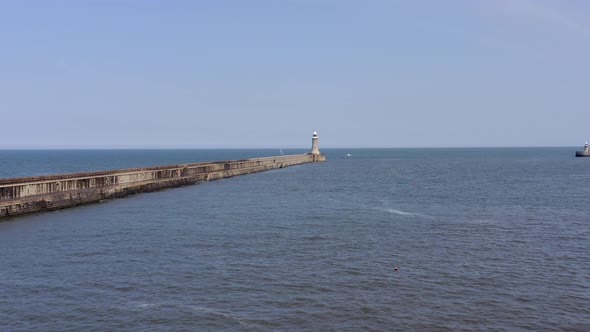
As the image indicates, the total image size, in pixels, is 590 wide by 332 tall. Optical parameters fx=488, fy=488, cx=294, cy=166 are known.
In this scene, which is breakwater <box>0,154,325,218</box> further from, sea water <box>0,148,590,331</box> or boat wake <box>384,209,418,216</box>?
boat wake <box>384,209,418,216</box>

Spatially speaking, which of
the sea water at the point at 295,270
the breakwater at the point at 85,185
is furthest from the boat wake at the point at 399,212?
the breakwater at the point at 85,185

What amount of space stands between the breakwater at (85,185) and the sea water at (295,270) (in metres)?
2.39

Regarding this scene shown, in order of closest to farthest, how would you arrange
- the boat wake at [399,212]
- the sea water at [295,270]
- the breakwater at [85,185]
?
1. the sea water at [295,270]
2. the breakwater at [85,185]
3. the boat wake at [399,212]

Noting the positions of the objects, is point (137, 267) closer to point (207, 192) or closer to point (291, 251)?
point (291, 251)

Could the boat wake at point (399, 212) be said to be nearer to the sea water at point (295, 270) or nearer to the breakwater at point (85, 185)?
the sea water at point (295, 270)

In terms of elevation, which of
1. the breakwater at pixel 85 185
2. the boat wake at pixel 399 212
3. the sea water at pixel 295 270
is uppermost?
the breakwater at pixel 85 185

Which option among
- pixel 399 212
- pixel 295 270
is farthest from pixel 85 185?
pixel 295 270

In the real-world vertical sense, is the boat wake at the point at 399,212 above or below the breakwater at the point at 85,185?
below

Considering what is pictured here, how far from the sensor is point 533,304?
18.4 m

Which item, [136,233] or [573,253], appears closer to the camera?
[573,253]

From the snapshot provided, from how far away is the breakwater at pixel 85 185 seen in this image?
4141 cm

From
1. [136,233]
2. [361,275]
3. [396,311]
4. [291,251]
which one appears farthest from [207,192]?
[396,311]

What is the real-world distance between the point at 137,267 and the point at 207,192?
4087 centimetres

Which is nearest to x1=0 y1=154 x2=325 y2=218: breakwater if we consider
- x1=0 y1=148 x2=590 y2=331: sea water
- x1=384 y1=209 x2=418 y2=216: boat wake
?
x1=0 y1=148 x2=590 y2=331: sea water
